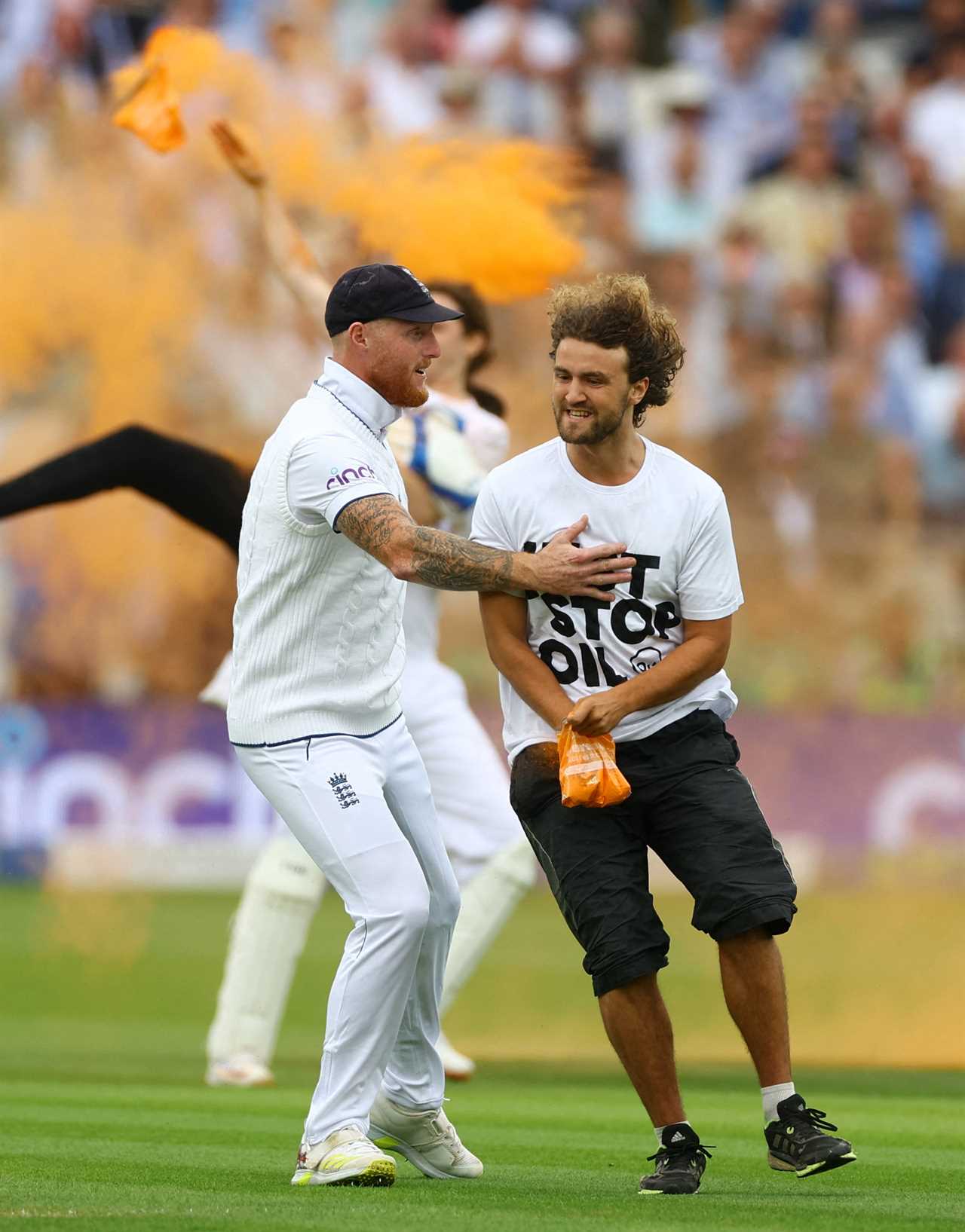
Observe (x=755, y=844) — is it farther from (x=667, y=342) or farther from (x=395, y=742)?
(x=667, y=342)

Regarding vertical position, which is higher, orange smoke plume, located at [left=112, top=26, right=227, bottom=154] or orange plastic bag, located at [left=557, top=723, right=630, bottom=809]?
orange smoke plume, located at [left=112, top=26, right=227, bottom=154]

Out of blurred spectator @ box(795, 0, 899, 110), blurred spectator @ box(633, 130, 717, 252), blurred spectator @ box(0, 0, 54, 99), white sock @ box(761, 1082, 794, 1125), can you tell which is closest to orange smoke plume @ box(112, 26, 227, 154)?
white sock @ box(761, 1082, 794, 1125)

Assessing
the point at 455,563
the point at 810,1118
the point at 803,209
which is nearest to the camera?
the point at 455,563

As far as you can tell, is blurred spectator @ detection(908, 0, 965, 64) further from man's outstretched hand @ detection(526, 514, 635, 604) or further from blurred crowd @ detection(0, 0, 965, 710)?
man's outstretched hand @ detection(526, 514, 635, 604)

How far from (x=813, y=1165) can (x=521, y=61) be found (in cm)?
1604

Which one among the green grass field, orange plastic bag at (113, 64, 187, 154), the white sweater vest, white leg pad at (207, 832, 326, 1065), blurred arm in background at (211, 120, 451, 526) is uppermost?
orange plastic bag at (113, 64, 187, 154)

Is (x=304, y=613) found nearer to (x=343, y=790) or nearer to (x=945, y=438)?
(x=343, y=790)

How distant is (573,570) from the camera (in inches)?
201

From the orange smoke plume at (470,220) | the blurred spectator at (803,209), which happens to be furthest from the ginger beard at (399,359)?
the blurred spectator at (803,209)

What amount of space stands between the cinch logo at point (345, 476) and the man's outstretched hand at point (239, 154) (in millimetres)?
3454

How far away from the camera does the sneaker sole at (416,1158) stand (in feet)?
18.0

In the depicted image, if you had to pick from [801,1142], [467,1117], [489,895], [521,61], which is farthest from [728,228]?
[801,1142]

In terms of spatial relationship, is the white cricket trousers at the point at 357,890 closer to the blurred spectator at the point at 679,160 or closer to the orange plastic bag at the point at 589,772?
the orange plastic bag at the point at 589,772

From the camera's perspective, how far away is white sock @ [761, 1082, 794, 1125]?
5289 millimetres
